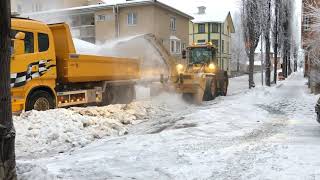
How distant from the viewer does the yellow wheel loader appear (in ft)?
66.6

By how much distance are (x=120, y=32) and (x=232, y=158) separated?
34.4 metres

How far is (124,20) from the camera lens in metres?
41.2

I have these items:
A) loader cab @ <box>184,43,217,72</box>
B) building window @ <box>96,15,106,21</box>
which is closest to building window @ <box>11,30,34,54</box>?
loader cab @ <box>184,43,217,72</box>

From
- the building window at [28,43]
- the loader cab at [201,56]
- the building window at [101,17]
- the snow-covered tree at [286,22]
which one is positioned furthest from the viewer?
the snow-covered tree at [286,22]

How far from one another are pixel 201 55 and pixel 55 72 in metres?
10.6

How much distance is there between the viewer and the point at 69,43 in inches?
575

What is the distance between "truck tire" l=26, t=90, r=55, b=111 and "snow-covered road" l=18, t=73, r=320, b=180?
8.97 feet

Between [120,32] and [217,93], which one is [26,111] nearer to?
[217,93]

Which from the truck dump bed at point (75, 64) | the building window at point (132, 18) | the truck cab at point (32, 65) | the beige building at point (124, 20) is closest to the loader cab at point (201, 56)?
the truck dump bed at point (75, 64)

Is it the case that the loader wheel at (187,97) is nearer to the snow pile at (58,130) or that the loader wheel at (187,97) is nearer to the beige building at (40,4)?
the snow pile at (58,130)

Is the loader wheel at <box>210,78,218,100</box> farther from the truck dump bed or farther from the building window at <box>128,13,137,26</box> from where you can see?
the building window at <box>128,13,137,26</box>

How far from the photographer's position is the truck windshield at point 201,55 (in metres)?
23.0

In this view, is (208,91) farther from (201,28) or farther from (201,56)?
(201,28)

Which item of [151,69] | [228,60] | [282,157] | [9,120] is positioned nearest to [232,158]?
[282,157]
